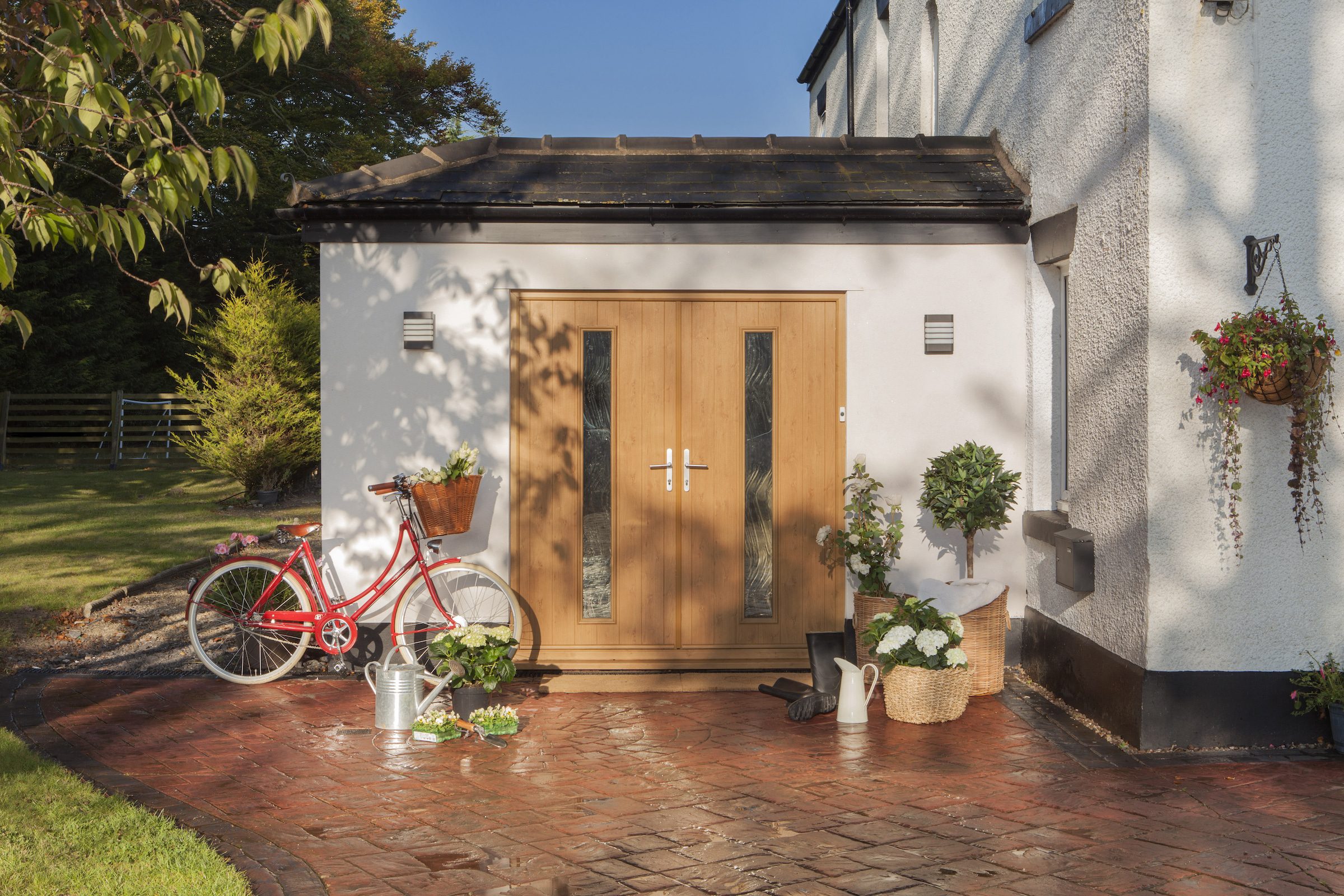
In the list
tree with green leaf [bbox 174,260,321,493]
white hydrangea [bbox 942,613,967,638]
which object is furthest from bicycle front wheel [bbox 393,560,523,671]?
tree with green leaf [bbox 174,260,321,493]

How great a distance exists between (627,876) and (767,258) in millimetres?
4468

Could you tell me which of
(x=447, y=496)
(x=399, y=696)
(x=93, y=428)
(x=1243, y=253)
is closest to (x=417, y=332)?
(x=447, y=496)

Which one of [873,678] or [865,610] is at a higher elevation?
[865,610]

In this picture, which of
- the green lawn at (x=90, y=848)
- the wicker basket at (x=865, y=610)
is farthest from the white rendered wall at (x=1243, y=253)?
the green lawn at (x=90, y=848)

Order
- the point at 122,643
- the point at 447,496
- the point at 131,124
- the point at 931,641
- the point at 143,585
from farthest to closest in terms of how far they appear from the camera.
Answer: the point at 143,585, the point at 122,643, the point at 447,496, the point at 931,641, the point at 131,124

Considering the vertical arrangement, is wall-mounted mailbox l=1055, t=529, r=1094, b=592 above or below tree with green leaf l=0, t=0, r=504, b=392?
below

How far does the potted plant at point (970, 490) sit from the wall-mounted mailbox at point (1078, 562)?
560 millimetres

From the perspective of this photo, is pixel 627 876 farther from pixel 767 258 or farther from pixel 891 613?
pixel 767 258

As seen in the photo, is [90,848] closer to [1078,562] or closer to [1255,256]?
[1078,562]

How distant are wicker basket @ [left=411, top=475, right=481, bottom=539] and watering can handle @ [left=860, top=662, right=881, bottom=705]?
2659 mm

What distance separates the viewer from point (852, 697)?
21.0ft

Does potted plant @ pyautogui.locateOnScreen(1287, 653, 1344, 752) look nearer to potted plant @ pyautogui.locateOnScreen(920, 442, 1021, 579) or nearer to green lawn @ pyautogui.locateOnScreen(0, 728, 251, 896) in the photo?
potted plant @ pyautogui.locateOnScreen(920, 442, 1021, 579)

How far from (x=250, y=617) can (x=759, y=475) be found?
3.49 metres

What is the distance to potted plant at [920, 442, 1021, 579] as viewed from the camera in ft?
23.2
